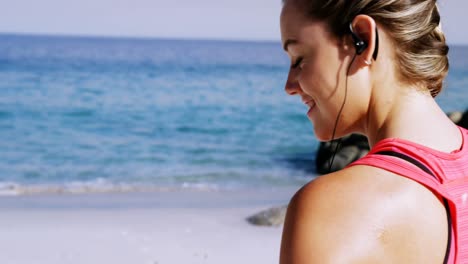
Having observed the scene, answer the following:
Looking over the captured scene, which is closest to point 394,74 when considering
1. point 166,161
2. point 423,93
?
point 423,93

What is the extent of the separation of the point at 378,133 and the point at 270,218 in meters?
5.83

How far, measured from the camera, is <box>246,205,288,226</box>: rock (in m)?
7.18

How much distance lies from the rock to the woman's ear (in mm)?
5802

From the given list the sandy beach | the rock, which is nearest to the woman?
the sandy beach

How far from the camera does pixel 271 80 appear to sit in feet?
149

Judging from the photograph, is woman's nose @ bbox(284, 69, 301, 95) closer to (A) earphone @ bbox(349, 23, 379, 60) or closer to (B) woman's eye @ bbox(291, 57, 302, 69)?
(B) woman's eye @ bbox(291, 57, 302, 69)

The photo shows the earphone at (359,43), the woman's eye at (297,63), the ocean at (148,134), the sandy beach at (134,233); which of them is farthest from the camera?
the ocean at (148,134)

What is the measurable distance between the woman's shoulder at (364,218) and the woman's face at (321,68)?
0.67ft

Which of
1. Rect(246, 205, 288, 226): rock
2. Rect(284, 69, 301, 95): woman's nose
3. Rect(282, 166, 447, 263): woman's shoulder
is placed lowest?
Rect(246, 205, 288, 226): rock

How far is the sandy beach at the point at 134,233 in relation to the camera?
6211 mm

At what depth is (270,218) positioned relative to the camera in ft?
23.7

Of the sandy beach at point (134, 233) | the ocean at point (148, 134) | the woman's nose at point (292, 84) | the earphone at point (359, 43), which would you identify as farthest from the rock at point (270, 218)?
the earphone at point (359, 43)

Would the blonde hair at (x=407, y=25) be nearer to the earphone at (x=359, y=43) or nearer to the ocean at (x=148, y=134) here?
the earphone at (x=359, y=43)

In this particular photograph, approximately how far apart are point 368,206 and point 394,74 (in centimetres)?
33
